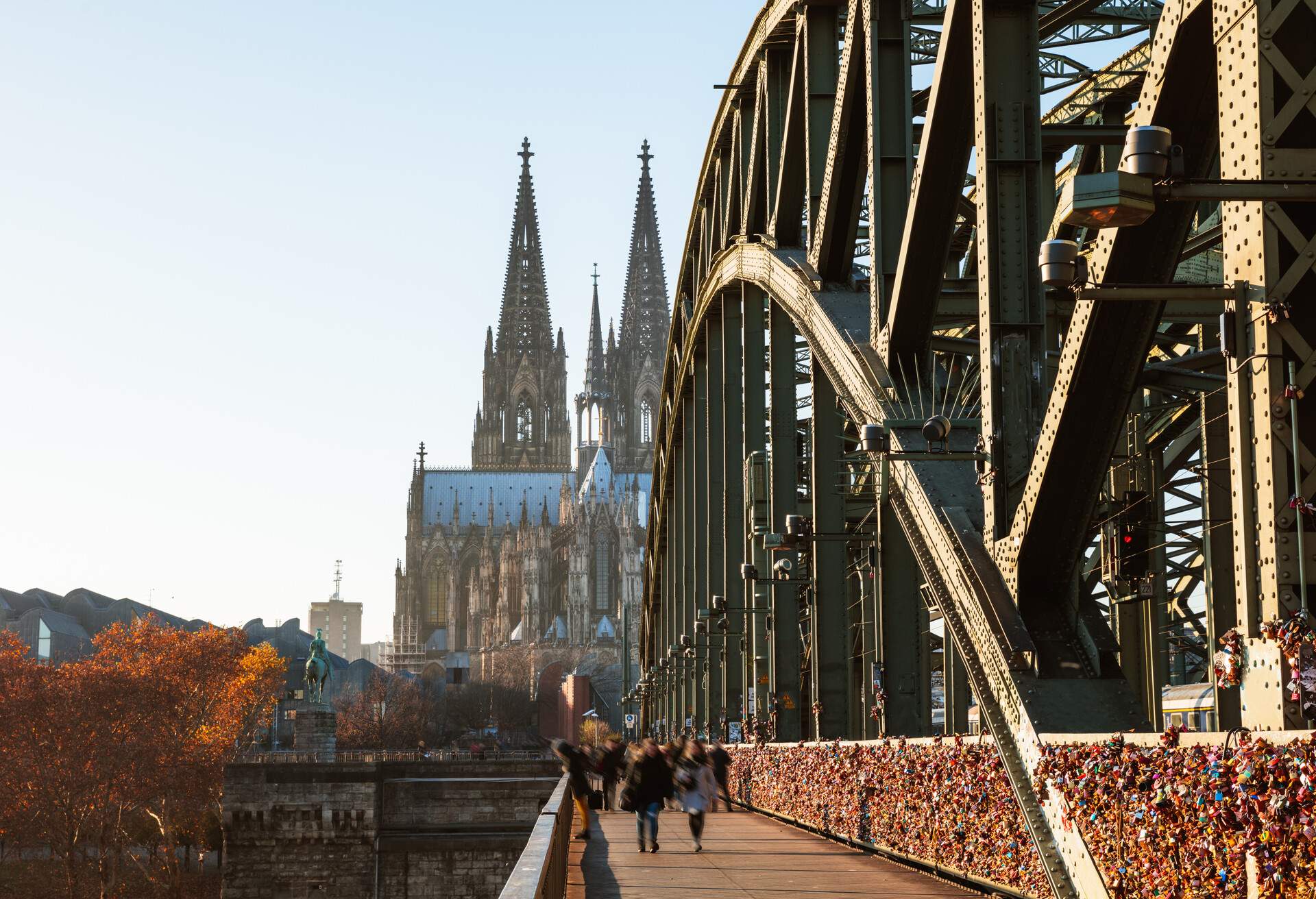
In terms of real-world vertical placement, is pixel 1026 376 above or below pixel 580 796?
above

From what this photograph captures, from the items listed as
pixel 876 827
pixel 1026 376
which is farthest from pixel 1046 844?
pixel 876 827

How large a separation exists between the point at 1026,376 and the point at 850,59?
5.00 m

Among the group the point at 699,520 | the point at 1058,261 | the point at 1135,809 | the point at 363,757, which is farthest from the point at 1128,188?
the point at 363,757

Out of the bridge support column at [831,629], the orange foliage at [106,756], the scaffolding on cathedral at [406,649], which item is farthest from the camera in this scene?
the scaffolding on cathedral at [406,649]

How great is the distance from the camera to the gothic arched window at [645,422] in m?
177

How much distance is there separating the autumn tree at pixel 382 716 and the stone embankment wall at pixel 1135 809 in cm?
11190

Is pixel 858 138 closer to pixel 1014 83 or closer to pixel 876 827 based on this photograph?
pixel 1014 83

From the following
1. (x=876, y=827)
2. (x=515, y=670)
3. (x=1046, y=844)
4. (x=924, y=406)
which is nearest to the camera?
(x=1046, y=844)

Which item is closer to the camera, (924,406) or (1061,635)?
(1061,635)

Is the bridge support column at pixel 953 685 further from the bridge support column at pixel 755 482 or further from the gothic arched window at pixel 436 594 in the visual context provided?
the gothic arched window at pixel 436 594

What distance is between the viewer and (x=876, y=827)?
16.3 meters

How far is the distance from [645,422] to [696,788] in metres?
158

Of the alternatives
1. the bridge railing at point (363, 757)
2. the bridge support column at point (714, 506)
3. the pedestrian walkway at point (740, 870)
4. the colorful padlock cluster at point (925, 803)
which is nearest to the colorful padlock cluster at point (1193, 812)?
the colorful padlock cluster at point (925, 803)

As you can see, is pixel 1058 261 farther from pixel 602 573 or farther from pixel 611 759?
pixel 602 573
